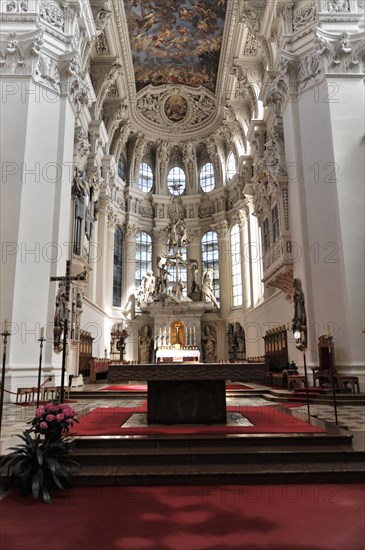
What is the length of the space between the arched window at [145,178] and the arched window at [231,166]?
5.44m

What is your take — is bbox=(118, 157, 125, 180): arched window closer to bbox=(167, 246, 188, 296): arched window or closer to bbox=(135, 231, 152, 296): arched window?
bbox=(135, 231, 152, 296): arched window

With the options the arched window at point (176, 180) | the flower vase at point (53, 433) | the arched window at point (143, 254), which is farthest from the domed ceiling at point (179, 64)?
the flower vase at point (53, 433)

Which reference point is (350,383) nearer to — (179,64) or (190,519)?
(190,519)

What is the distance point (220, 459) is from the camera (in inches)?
195

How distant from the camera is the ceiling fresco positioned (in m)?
20.9

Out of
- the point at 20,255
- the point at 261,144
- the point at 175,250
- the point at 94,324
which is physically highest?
the point at 261,144

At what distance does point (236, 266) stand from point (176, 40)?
13274mm

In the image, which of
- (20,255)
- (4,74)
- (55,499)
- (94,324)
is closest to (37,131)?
(4,74)

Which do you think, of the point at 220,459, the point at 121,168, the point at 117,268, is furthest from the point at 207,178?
the point at 220,459

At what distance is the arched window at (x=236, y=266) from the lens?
25.5 meters

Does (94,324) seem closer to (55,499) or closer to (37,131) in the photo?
(37,131)

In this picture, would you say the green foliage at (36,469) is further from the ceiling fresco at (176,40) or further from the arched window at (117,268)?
the ceiling fresco at (176,40)

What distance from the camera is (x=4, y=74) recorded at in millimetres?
12992

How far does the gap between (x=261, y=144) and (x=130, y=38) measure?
9.23m
